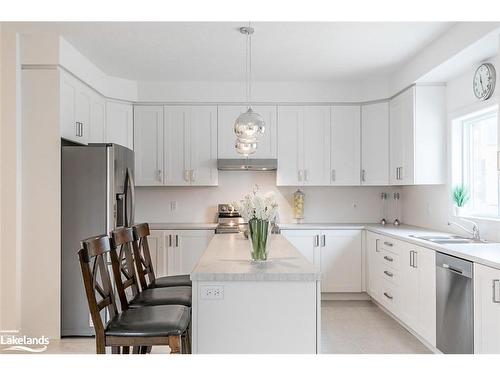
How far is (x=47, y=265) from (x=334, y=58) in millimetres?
3342

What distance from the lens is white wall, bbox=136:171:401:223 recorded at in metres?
5.50

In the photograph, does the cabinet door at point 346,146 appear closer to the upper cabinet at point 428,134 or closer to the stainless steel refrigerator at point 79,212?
the upper cabinet at point 428,134

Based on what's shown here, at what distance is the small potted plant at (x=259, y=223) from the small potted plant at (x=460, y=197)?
226 centimetres

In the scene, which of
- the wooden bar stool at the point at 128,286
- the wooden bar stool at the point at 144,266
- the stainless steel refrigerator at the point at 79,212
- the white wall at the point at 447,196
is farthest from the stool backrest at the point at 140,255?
the white wall at the point at 447,196

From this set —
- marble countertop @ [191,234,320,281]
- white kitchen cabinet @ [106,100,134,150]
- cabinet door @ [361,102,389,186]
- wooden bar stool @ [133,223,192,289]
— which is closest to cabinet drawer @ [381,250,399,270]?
cabinet door @ [361,102,389,186]

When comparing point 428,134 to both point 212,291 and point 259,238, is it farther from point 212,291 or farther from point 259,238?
point 212,291

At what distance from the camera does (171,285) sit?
119 inches

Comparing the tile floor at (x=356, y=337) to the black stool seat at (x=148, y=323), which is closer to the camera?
the black stool seat at (x=148, y=323)

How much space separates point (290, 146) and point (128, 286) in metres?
3.14

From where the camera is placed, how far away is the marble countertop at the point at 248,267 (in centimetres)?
210

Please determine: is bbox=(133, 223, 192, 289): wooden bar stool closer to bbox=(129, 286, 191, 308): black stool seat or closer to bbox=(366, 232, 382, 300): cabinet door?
bbox=(129, 286, 191, 308): black stool seat

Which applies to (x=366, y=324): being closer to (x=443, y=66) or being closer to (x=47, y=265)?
(x=443, y=66)

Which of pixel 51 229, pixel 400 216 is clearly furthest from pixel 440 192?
pixel 51 229

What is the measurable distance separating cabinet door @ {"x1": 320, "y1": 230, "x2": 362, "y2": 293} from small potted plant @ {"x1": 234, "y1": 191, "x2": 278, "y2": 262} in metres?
2.57
